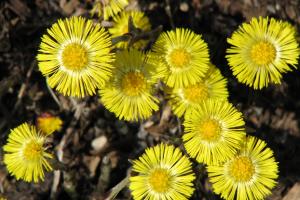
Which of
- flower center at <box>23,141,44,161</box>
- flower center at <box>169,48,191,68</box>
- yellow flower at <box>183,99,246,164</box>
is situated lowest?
flower center at <box>23,141,44,161</box>

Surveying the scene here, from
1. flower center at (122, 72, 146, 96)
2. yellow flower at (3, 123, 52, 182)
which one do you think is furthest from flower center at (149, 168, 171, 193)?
yellow flower at (3, 123, 52, 182)

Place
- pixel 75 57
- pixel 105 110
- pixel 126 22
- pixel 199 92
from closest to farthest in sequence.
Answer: pixel 75 57 → pixel 199 92 → pixel 126 22 → pixel 105 110

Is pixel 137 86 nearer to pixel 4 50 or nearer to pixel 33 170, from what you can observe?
pixel 33 170

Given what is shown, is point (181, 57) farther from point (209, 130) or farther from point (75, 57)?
point (75, 57)

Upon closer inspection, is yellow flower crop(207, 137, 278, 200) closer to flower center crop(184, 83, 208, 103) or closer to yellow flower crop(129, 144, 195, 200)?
yellow flower crop(129, 144, 195, 200)

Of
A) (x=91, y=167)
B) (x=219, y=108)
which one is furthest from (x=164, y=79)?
(x=91, y=167)

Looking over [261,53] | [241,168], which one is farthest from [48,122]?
[261,53]
